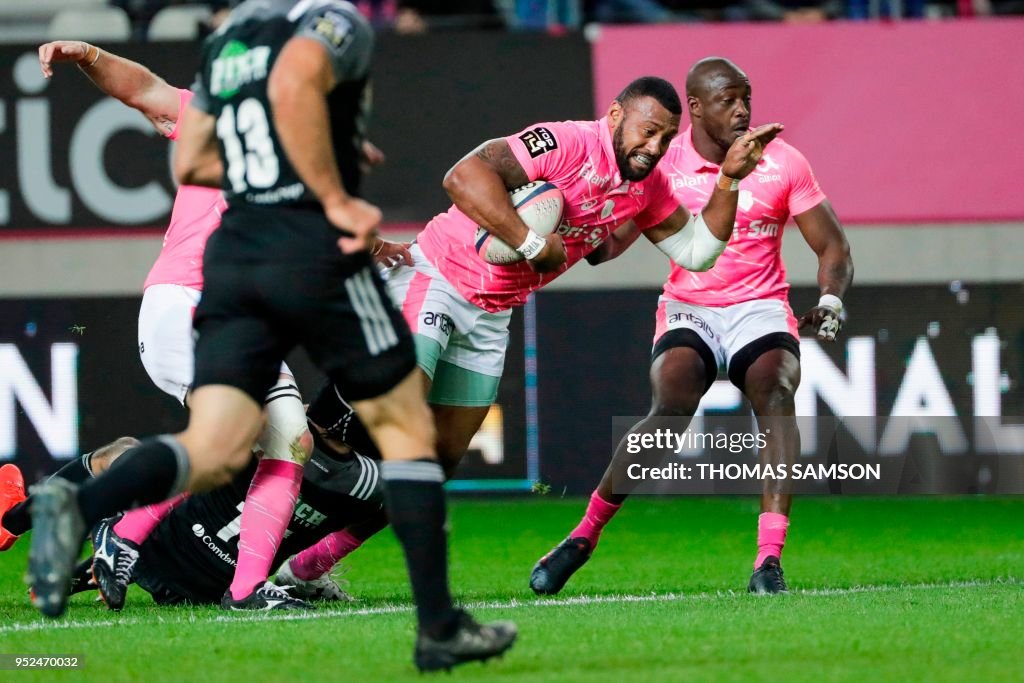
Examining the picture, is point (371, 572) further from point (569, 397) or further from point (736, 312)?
point (569, 397)

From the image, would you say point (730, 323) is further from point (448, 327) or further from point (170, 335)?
point (170, 335)

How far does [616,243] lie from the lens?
7137 mm

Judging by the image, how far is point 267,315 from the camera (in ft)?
14.7

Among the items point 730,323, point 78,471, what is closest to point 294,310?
point 78,471

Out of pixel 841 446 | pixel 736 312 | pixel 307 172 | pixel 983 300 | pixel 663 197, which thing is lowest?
pixel 841 446

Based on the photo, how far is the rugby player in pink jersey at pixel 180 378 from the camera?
6027mm

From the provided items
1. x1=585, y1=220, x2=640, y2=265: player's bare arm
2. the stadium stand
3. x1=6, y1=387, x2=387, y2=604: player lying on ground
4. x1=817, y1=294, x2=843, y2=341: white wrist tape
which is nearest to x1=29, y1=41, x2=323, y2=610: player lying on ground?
x1=6, y1=387, x2=387, y2=604: player lying on ground

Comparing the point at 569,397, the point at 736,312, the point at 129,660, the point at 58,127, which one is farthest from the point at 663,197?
the point at 58,127

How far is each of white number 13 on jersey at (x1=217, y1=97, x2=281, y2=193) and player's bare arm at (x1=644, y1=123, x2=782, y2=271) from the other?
2.13 metres

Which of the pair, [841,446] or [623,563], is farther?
[841,446]

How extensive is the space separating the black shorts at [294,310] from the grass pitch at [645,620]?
2.74 feet

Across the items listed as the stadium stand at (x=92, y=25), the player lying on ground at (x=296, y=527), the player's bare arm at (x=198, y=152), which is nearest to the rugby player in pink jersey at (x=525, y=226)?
the player lying on ground at (x=296, y=527)

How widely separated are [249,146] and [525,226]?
1940 mm

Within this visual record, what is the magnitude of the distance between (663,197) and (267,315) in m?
2.56
